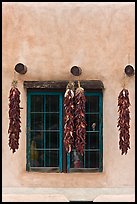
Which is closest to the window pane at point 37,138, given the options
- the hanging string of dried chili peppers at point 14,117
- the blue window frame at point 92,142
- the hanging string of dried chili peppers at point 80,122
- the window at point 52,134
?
the window at point 52,134

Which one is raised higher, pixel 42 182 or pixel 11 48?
pixel 11 48

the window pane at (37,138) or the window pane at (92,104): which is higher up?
the window pane at (92,104)

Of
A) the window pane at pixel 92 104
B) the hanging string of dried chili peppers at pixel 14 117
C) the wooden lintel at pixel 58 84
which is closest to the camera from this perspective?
the hanging string of dried chili peppers at pixel 14 117

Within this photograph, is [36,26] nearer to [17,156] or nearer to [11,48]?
[11,48]

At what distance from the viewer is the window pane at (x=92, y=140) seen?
457 inches

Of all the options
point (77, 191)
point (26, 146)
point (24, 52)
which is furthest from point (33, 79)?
point (77, 191)

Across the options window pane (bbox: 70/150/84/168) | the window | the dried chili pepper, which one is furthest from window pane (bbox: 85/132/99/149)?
the dried chili pepper

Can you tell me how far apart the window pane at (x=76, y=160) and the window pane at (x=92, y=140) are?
0.80 ft

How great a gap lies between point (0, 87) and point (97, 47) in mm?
2011

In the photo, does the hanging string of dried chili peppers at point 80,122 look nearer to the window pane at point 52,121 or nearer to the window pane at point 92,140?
the window pane at point 92,140

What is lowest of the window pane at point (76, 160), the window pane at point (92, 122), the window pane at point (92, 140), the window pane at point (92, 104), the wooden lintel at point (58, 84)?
the window pane at point (76, 160)

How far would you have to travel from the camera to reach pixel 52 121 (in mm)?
11609

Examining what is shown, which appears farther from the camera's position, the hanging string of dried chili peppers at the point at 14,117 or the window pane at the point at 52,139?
the window pane at the point at 52,139

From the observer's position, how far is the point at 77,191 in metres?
11.5
